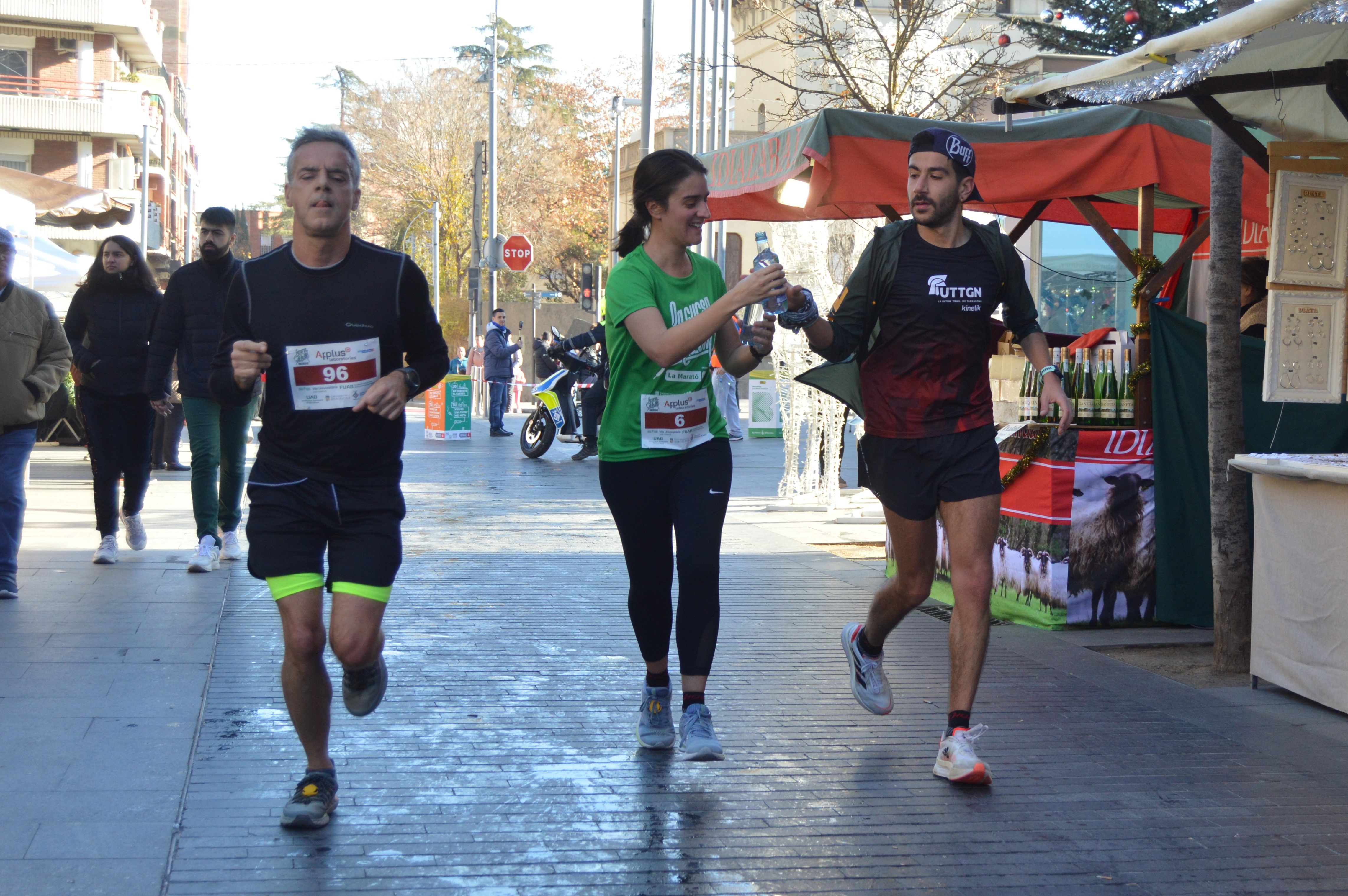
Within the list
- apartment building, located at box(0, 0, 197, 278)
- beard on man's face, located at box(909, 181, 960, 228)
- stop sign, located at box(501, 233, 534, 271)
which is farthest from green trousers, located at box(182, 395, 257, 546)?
apartment building, located at box(0, 0, 197, 278)

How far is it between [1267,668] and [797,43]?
404 inches

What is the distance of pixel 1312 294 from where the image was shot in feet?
21.4

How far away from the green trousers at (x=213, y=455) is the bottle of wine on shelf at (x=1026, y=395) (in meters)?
4.30

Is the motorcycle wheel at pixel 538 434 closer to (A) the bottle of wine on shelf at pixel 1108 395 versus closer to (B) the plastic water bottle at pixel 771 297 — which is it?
(A) the bottle of wine on shelf at pixel 1108 395

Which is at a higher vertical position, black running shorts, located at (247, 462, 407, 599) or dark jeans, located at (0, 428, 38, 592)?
black running shorts, located at (247, 462, 407, 599)

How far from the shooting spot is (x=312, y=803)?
12.8 ft

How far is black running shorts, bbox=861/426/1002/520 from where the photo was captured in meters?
4.67

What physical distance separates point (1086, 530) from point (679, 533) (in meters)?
3.31

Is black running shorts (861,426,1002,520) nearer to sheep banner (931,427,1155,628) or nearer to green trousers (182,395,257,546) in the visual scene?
sheep banner (931,427,1155,628)

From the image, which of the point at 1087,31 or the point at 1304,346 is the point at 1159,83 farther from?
the point at 1087,31

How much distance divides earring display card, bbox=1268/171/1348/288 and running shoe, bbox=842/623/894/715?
289 cm

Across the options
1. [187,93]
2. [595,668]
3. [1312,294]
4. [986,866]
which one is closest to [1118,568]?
[1312,294]

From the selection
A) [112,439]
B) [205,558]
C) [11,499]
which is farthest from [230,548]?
[11,499]

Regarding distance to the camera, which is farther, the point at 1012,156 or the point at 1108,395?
the point at 1012,156
